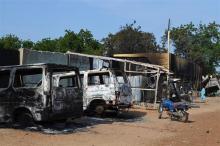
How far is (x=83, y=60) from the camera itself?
2741 centimetres

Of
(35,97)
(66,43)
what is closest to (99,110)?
(35,97)

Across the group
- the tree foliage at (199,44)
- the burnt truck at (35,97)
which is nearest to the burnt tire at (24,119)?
the burnt truck at (35,97)

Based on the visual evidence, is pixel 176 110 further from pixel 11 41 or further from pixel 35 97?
pixel 11 41

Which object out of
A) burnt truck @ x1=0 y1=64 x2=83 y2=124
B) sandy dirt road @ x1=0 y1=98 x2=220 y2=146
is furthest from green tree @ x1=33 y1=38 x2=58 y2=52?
burnt truck @ x1=0 y1=64 x2=83 y2=124

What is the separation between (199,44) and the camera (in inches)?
2972

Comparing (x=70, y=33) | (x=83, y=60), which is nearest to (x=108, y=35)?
(x=70, y=33)

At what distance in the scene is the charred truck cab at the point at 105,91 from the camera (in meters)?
20.7

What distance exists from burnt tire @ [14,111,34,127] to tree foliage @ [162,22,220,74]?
57284mm

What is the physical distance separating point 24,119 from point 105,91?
5240mm

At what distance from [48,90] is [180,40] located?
2327 inches

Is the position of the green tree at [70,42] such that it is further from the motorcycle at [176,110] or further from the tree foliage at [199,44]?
the motorcycle at [176,110]

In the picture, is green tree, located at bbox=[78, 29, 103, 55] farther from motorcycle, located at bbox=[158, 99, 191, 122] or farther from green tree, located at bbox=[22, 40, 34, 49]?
motorcycle, located at bbox=[158, 99, 191, 122]

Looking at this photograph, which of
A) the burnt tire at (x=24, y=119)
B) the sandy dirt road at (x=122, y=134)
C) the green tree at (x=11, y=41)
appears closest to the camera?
the sandy dirt road at (x=122, y=134)

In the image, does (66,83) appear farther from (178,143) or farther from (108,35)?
(108,35)
